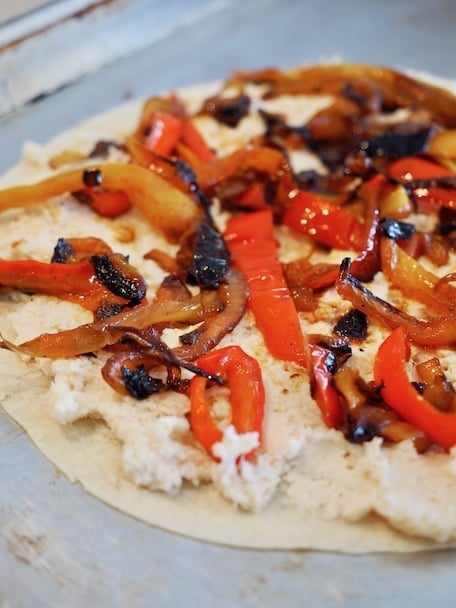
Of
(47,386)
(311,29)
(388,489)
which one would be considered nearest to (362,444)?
(388,489)

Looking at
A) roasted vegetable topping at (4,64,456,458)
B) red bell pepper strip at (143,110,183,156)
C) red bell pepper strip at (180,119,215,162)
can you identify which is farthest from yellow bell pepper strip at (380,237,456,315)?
red bell pepper strip at (143,110,183,156)

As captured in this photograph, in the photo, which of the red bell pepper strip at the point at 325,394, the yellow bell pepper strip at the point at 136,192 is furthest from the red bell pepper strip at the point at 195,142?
the red bell pepper strip at the point at 325,394

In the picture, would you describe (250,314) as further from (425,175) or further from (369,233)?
(425,175)

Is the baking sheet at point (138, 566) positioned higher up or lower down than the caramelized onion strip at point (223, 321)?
lower down

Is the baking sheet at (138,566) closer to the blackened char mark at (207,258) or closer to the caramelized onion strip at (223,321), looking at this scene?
the caramelized onion strip at (223,321)

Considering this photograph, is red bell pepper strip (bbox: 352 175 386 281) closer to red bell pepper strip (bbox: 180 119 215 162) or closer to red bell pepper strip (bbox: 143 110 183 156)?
red bell pepper strip (bbox: 180 119 215 162)

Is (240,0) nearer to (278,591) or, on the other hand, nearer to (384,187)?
(384,187)
